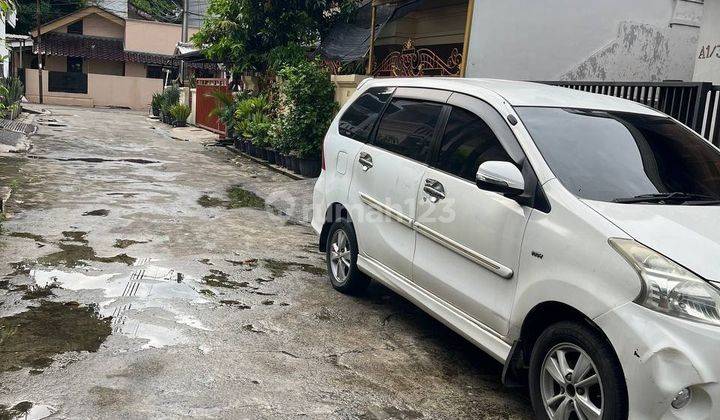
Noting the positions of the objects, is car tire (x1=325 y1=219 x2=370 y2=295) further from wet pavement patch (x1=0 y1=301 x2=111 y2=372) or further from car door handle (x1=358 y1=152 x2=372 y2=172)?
wet pavement patch (x1=0 y1=301 x2=111 y2=372)

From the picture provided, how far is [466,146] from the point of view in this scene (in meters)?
4.35

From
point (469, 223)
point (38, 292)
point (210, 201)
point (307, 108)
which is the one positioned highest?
point (307, 108)

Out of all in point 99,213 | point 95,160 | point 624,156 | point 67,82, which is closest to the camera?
point 624,156

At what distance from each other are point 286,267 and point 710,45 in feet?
16.5

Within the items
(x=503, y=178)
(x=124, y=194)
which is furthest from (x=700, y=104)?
(x=124, y=194)

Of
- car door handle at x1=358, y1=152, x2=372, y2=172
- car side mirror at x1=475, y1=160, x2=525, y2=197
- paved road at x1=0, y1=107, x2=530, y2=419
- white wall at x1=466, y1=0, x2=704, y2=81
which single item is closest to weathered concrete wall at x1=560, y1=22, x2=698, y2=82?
white wall at x1=466, y1=0, x2=704, y2=81

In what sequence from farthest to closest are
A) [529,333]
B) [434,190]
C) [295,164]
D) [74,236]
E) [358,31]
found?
[358,31] < [295,164] < [74,236] < [434,190] < [529,333]

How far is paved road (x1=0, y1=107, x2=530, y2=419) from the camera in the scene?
3.70 metres

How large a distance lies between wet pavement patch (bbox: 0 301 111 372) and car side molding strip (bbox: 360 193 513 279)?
2.16 meters

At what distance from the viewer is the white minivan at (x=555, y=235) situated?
2.82m

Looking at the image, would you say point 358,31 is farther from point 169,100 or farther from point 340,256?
point 169,100

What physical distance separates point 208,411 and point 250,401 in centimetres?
25

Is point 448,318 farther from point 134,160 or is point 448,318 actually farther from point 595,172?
point 134,160

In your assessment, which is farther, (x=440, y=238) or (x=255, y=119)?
(x=255, y=119)
